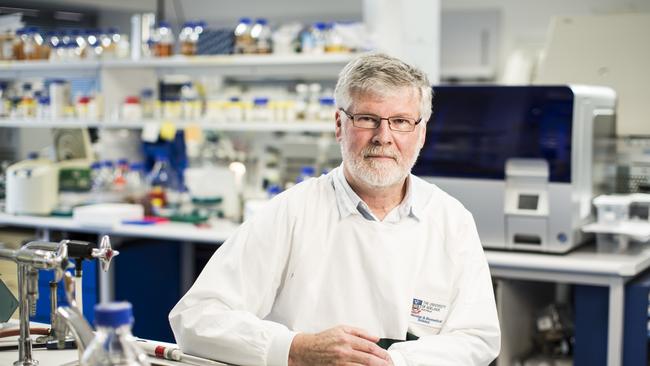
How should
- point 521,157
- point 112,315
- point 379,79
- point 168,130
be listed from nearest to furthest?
point 112,315 → point 379,79 → point 521,157 → point 168,130

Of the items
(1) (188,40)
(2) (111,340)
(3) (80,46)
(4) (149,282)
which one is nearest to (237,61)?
(1) (188,40)

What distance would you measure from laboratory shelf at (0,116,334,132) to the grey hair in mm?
1987

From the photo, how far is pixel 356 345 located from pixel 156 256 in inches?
104

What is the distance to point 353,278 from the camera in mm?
1862

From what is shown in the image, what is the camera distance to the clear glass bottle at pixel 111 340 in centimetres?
110

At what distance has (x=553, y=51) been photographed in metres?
3.68

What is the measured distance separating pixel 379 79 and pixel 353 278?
0.48 m

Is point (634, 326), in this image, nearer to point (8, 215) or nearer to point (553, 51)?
point (553, 51)

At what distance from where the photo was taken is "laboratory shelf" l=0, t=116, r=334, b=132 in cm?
395

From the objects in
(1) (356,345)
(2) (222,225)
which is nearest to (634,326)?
(1) (356,345)

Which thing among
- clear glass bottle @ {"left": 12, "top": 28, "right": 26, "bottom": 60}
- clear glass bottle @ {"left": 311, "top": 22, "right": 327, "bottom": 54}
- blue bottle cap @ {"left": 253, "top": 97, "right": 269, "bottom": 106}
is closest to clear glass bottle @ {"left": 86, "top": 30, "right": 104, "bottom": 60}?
clear glass bottle @ {"left": 12, "top": 28, "right": 26, "bottom": 60}

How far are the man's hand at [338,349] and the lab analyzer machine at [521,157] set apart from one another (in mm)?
1501

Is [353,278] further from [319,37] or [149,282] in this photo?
[149,282]

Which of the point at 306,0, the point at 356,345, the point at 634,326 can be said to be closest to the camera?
the point at 356,345
